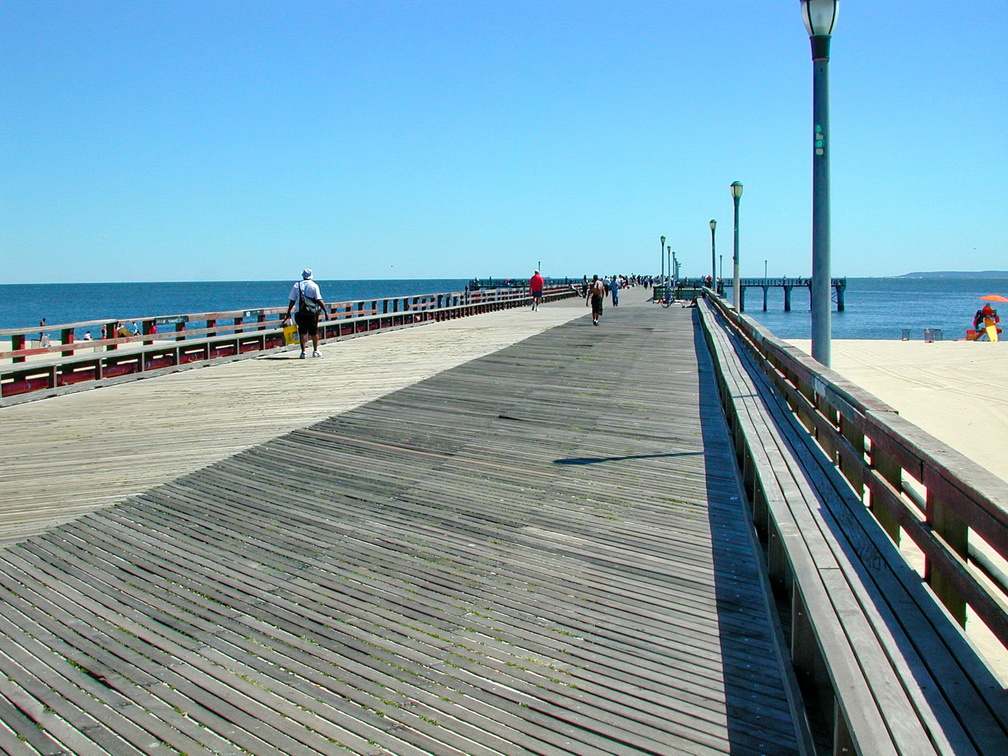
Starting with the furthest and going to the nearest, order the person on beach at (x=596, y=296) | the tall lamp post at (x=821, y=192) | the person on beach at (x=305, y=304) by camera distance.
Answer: the person on beach at (x=596, y=296)
the person on beach at (x=305, y=304)
the tall lamp post at (x=821, y=192)

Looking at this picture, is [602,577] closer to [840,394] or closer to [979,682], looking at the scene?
[840,394]

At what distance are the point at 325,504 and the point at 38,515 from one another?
2.00 m

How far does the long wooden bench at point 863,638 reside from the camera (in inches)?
97.7

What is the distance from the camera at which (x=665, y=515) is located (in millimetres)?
6223

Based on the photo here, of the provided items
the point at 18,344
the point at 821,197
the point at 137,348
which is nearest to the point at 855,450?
the point at 821,197

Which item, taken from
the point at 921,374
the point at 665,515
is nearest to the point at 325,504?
the point at 665,515

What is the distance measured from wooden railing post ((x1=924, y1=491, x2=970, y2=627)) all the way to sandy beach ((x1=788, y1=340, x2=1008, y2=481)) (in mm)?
9515

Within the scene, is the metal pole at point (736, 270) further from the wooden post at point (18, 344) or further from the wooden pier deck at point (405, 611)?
the wooden post at point (18, 344)

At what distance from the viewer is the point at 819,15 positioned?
7.09 meters

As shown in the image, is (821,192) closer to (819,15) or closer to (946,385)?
(819,15)

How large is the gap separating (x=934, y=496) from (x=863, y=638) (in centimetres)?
65

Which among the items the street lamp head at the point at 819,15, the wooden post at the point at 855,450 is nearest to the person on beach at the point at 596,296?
the street lamp head at the point at 819,15

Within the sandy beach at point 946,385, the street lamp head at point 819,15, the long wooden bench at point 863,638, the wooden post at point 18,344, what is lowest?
the sandy beach at point 946,385

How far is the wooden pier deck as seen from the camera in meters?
3.45
